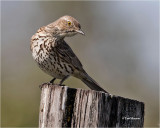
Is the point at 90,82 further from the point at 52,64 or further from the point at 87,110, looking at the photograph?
the point at 87,110

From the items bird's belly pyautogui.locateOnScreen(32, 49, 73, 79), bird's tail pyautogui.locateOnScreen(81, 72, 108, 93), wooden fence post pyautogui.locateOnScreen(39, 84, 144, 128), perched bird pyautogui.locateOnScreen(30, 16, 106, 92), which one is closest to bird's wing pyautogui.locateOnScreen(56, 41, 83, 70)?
perched bird pyautogui.locateOnScreen(30, 16, 106, 92)

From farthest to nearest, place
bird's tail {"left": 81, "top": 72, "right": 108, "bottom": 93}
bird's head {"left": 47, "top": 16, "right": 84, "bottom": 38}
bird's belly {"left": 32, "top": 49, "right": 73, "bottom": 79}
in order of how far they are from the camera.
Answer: bird's tail {"left": 81, "top": 72, "right": 108, "bottom": 93} → bird's head {"left": 47, "top": 16, "right": 84, "bottom": 38} → bird's belly {"left": 32, "top": 49, "right": 73, "bottom": 79}

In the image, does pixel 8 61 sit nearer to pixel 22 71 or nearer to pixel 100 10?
pixel 22 71

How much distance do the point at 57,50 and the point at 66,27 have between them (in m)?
0.45

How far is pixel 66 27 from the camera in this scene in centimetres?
794

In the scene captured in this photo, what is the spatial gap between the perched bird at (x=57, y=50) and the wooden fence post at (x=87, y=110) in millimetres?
2913

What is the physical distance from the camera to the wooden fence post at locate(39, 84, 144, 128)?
4.40 m

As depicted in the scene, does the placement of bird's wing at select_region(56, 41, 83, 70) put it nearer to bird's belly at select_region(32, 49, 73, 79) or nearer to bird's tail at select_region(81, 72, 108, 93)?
bird's belly at select_region(32, 49, 73, 79)

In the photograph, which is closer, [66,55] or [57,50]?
[57,50]

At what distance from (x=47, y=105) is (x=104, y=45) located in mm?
12686

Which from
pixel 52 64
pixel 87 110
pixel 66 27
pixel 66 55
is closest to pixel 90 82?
pixel 66 55

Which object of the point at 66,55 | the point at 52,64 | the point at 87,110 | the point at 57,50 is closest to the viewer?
the point at 87,110

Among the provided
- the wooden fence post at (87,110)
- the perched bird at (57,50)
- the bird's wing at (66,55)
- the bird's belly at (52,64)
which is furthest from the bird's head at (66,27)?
the wooden fence post at (87,110)

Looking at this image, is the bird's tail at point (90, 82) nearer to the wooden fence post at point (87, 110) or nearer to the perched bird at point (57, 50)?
the perched bird at point (57, 50)
